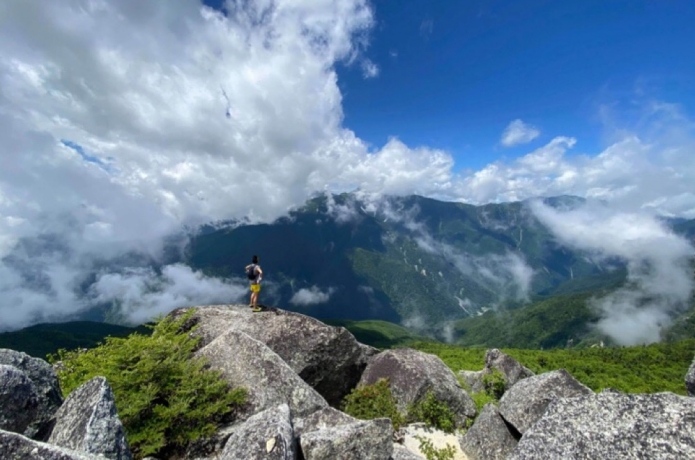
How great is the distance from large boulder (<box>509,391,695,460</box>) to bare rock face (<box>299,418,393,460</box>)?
3529mm

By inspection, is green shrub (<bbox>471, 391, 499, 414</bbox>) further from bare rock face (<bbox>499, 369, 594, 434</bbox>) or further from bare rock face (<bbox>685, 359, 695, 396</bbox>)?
bare rock face (<bbox>685, 359, 695, 396</bbox>)

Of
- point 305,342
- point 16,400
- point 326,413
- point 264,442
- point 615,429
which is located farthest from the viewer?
point 305,342

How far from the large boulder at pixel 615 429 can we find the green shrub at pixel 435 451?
8.68 m

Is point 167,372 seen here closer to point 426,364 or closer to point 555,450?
point 555,450

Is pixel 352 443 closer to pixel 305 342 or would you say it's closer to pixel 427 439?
pixel 427 439

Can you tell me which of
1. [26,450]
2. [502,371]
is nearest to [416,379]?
[26,450]

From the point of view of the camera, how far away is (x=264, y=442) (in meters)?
8.25

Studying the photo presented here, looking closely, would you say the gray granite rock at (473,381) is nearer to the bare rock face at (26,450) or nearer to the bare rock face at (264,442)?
the bare rock face at (264,442)

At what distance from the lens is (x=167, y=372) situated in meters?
11.8

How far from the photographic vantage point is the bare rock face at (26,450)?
552cm

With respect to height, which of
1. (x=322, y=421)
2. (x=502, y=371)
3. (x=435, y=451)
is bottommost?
(x=435, y=451)

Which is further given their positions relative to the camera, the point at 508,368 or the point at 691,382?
the point at 508,368

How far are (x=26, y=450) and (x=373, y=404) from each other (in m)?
14.6

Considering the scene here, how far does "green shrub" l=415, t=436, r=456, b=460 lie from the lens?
14.7 m
